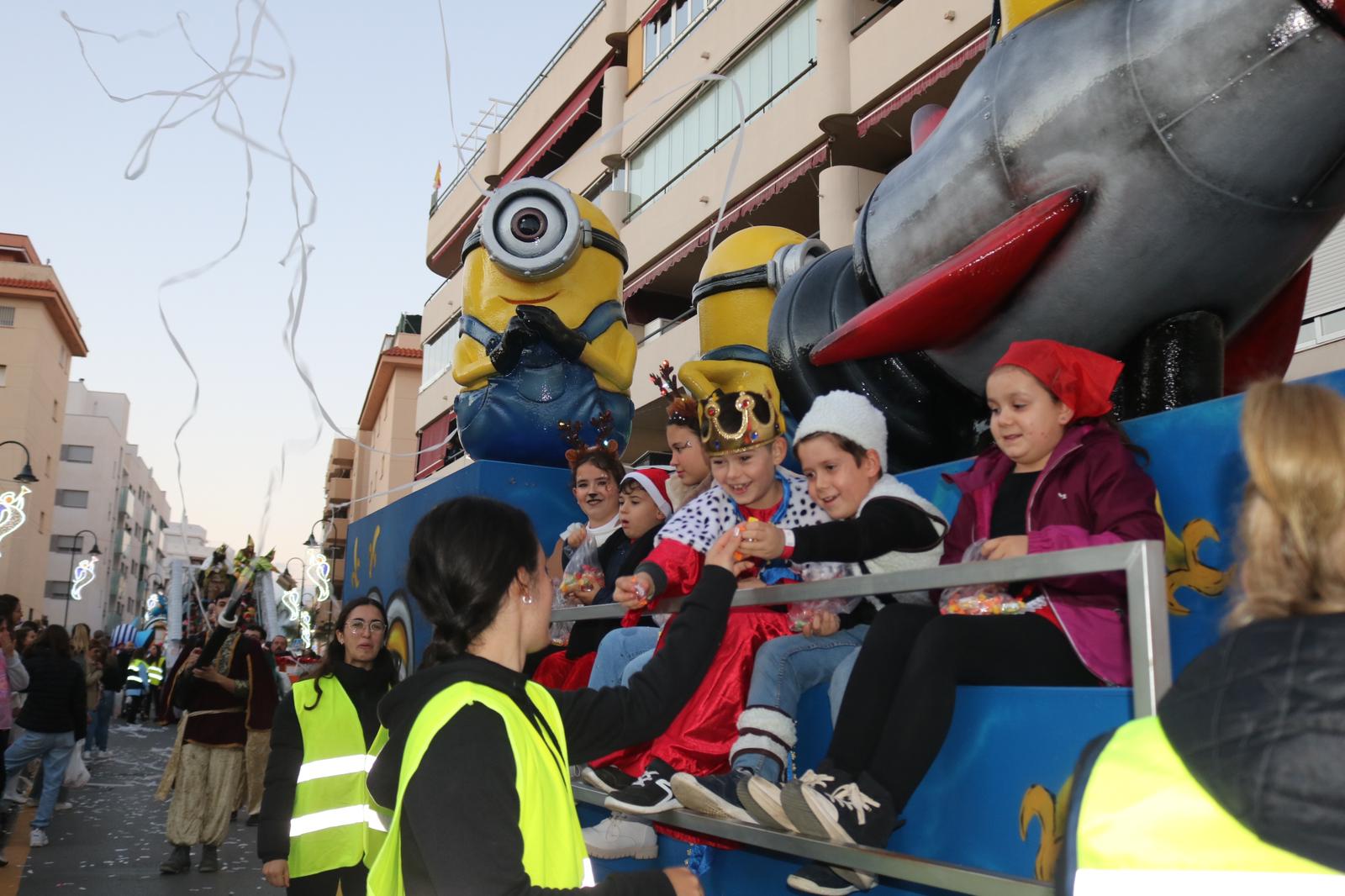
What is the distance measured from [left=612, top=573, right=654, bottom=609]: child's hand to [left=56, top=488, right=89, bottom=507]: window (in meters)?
56.6

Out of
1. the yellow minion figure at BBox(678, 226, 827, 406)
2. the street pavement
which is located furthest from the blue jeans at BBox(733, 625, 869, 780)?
the street pavement

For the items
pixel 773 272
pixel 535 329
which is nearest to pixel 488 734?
pixel 773 272

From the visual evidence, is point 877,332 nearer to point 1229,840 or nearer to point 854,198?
point 1229,840

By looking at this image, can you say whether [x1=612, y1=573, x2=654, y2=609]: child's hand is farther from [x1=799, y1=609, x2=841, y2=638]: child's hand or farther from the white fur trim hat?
the white fur trim hat

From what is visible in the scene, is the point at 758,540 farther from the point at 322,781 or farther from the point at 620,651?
the point at 322,781

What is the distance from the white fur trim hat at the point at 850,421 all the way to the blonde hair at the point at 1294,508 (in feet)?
5.42

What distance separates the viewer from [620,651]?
337 centimetres

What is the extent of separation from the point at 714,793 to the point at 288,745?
2254mm

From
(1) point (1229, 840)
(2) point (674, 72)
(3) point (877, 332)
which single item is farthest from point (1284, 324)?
(2) point (674, 72)

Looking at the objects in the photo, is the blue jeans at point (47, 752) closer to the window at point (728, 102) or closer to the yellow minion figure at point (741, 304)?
the yellow minion figure at point (741, 304)

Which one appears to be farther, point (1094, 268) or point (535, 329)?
point (535, 329)

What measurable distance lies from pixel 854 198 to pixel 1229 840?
13.0 metres

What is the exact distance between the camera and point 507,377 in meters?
5.36

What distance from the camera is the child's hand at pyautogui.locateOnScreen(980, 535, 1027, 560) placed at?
2.11 metres
